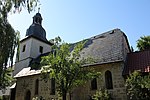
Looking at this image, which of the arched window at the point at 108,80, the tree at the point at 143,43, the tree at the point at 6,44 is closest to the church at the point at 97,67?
the arched window at the point at 108,80

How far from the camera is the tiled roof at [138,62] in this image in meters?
14.1

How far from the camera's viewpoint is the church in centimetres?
1447

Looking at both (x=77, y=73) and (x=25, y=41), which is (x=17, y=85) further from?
(x=77, y=73)

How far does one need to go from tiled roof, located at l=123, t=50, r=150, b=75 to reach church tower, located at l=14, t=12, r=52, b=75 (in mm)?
14289

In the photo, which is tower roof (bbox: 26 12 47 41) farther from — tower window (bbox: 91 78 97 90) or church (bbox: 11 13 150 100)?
tower window (bbox: 91 78 97 90)

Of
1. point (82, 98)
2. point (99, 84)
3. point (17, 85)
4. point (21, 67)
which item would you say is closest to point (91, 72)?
point (99, 84)

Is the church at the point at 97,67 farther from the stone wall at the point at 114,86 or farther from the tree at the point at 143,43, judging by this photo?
the tree at the point at 143,43

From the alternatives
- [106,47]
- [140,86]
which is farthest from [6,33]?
[106,47]

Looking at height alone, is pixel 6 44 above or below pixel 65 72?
above

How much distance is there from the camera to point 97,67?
15805 millimetres

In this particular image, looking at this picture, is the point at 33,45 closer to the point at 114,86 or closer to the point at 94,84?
the point at 94,84

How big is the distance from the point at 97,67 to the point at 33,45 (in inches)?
510

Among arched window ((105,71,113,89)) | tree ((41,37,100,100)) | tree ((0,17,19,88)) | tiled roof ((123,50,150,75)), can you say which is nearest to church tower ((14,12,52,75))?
tree ((41,37,100,100))

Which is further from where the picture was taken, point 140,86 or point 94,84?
point 94,84
